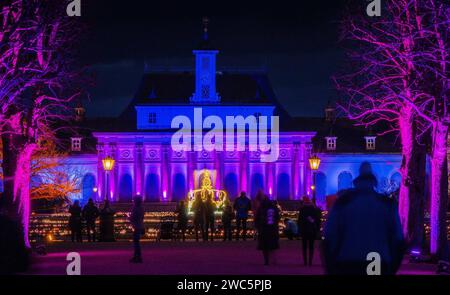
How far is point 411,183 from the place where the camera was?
26.6 metres

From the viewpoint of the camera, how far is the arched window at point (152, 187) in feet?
310

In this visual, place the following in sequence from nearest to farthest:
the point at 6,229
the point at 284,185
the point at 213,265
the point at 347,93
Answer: the point at 6,229, the point at 213,265, the point at 347,93, the point at 284,185

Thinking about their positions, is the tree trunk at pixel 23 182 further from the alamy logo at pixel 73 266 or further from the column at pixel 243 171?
the column at pixel 243 171

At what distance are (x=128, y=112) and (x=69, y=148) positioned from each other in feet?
27.0

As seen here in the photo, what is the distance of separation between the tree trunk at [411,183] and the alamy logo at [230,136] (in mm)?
67409

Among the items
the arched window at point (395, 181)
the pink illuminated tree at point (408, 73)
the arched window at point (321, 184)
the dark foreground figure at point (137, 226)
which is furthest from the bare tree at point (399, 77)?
the arched window at point (321, 184)

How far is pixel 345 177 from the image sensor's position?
9812cm

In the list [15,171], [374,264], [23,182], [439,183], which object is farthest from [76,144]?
[374,264]

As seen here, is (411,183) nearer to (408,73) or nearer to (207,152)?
(408,73)

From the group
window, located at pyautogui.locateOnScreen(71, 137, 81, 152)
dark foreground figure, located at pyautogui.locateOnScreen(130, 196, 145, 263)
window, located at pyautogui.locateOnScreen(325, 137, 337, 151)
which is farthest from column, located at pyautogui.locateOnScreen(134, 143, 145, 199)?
dark foreground figure, located at pyautogui.locateOnScreen(130, 196, 145, 263)

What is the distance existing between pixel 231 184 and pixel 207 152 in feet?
13.3

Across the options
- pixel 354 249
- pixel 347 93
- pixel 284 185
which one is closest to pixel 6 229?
pixel 354 249
